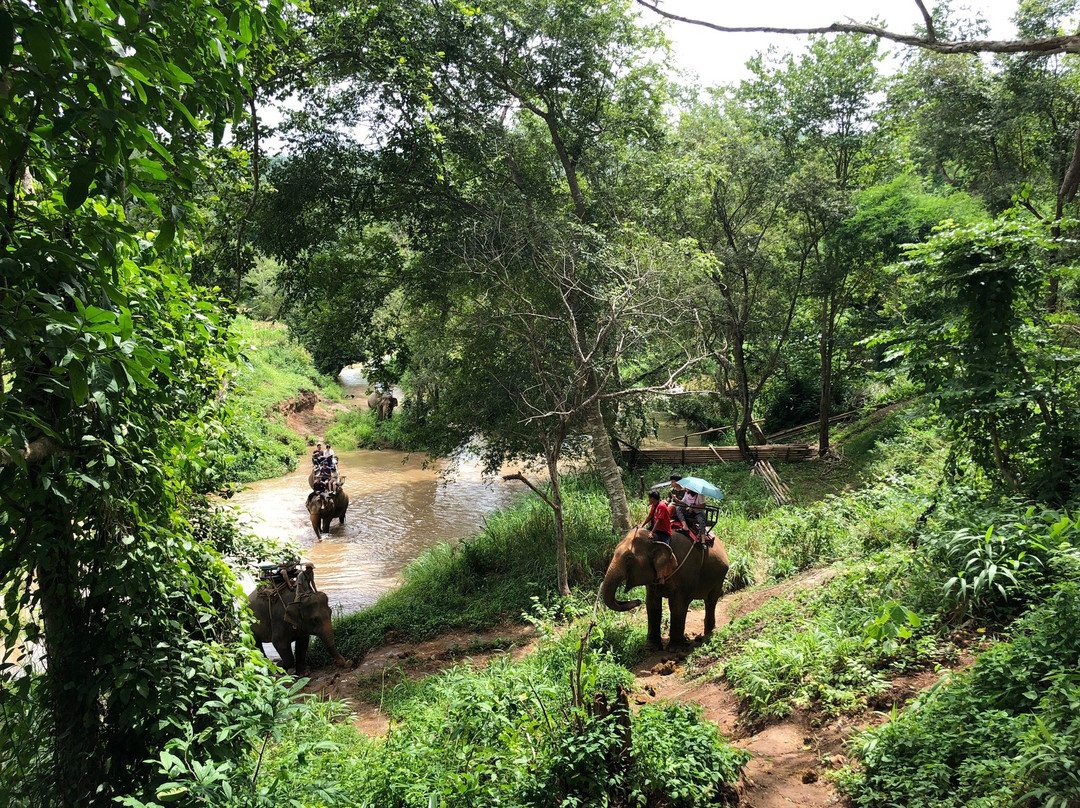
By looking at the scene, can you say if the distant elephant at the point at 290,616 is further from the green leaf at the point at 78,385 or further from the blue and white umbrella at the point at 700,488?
the green leaf at the point at 78,385

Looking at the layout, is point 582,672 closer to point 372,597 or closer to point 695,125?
point 372,597

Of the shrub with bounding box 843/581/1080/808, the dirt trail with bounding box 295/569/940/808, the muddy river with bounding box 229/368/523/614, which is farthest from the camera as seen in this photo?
the muddy river with bounding box 229/368/523/614

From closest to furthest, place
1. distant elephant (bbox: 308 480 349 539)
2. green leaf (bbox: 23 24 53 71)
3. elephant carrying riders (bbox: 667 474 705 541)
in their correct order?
green leaf (bbox: 23 24 53 71)
elephant carrying riders (bbox: 667 474 705 541)
distant elephant (bbox: 308 480 349 539)

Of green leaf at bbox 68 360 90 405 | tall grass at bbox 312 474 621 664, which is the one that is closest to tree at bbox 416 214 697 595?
tall grass at bbox 312 474 621 664

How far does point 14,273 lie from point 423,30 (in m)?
9.74

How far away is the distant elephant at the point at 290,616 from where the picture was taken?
8680mm

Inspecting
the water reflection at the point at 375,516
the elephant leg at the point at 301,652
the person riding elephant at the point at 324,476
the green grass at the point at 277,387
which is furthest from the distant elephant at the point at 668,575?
the person riding elephant at the point at 324,476

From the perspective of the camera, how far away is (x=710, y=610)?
26.6ft

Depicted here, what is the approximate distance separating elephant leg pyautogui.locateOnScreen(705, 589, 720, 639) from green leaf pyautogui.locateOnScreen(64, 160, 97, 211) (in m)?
7.46

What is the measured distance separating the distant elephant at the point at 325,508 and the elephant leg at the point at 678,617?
10248 mm

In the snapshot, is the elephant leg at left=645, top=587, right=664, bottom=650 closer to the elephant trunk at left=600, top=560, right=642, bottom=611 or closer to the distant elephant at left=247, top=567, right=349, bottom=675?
the elephant trunk at left=600, top=560, right=642, bottom=611

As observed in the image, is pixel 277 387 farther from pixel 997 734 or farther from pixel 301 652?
pixel 997 734

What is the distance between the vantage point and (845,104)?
50.9ft

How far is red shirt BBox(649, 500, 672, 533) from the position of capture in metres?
7.47
